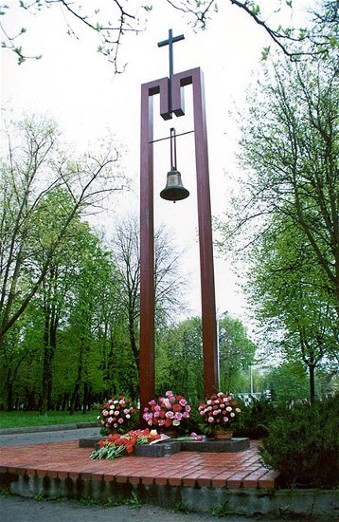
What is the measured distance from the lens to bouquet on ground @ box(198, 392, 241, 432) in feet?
25.4

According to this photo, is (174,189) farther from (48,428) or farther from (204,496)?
(48,428)

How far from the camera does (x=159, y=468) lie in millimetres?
5496

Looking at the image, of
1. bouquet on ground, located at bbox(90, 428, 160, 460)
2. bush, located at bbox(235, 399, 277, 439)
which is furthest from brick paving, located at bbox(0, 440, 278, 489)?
bush, located at bbox(235, 399, 277, 439)

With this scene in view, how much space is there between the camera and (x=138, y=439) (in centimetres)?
696

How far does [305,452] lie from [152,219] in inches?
238

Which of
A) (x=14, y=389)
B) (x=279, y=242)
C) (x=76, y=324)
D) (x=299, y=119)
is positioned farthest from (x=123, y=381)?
(x=299, y=119)

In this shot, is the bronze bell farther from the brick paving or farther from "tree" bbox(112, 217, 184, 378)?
"tree" bbox(112, 217, 184, 378)

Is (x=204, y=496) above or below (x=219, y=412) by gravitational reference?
below

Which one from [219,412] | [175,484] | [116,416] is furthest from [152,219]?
[175,484]

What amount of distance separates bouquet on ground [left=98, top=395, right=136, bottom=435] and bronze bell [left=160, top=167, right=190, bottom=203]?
144 inches

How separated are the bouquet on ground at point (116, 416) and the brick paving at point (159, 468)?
2.67 feet

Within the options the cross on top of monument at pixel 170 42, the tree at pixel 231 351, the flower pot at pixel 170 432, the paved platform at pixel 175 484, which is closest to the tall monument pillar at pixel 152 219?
the cross on top of monument at pixel 170 42

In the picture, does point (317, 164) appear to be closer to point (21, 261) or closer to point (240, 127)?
point (240, 127)

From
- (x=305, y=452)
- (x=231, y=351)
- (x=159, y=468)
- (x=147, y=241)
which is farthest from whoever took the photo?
(x=231, y=351)
